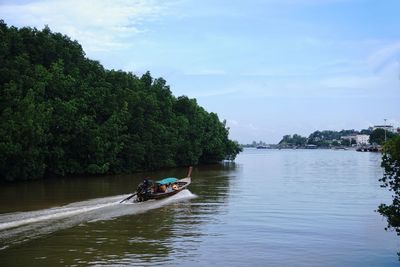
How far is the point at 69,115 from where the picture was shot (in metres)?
45.9

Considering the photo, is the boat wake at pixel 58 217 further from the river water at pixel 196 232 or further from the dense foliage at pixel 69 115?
the dense foliage at pixel 69 115

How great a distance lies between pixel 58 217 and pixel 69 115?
1005 inches

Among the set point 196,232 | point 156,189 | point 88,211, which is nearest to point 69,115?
point 156,189

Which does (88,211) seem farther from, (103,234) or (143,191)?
(143,191)

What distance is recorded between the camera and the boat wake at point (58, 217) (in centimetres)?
1792

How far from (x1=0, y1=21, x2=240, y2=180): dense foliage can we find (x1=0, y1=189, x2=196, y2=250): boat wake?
47.5 ft

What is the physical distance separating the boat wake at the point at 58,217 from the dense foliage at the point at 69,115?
1448cm

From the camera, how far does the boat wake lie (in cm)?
1792

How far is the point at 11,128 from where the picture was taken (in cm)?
3762

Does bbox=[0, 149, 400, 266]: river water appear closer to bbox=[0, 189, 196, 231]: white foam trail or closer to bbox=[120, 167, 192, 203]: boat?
bbox=[0, 189, 196, 231]: white foam trail

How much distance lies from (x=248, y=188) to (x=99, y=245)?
23916 millimetres

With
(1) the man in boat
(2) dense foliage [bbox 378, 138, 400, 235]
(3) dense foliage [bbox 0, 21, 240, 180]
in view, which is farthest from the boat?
(2) dense foliage [bbox 378, 138, 400, 235]

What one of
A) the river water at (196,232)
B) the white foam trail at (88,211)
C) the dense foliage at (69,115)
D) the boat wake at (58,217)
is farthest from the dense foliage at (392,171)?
the dense foliage at (69,115)

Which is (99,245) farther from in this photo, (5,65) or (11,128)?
(5,65)
